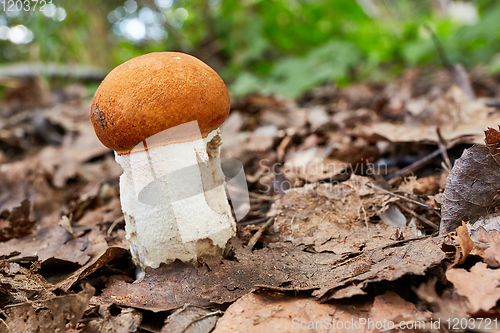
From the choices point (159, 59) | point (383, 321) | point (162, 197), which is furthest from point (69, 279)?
point (383, 321)

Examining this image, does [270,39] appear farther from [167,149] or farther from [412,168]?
[167,149]

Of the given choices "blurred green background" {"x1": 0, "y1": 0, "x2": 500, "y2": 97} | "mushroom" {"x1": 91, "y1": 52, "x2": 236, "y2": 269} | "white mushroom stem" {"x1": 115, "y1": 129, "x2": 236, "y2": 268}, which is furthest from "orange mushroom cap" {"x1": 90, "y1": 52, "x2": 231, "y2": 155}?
"blurred green background" {"x1": 0, "y1": 0, "x2": 500, "y2": 97}

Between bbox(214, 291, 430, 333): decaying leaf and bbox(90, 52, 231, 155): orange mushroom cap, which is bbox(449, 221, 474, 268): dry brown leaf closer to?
bbox(214, 291, 430, 333): decaying leaf

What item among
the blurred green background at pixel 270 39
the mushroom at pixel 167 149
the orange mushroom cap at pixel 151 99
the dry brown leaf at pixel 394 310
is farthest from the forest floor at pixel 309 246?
the blurred green background at pixel 270 39

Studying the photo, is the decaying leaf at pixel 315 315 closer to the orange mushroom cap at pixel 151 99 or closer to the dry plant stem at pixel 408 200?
Result: the dry plant stem at pixel 408 200

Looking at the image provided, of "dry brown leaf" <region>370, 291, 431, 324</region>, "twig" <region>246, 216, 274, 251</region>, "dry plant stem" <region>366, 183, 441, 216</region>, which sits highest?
"dry brown leaf" <region>370, 291, 431, 324</region>

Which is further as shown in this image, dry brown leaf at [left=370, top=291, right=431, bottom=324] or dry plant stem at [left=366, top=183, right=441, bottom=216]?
dry plant stem at [left=366, top=183, right=441, bottom=216]
